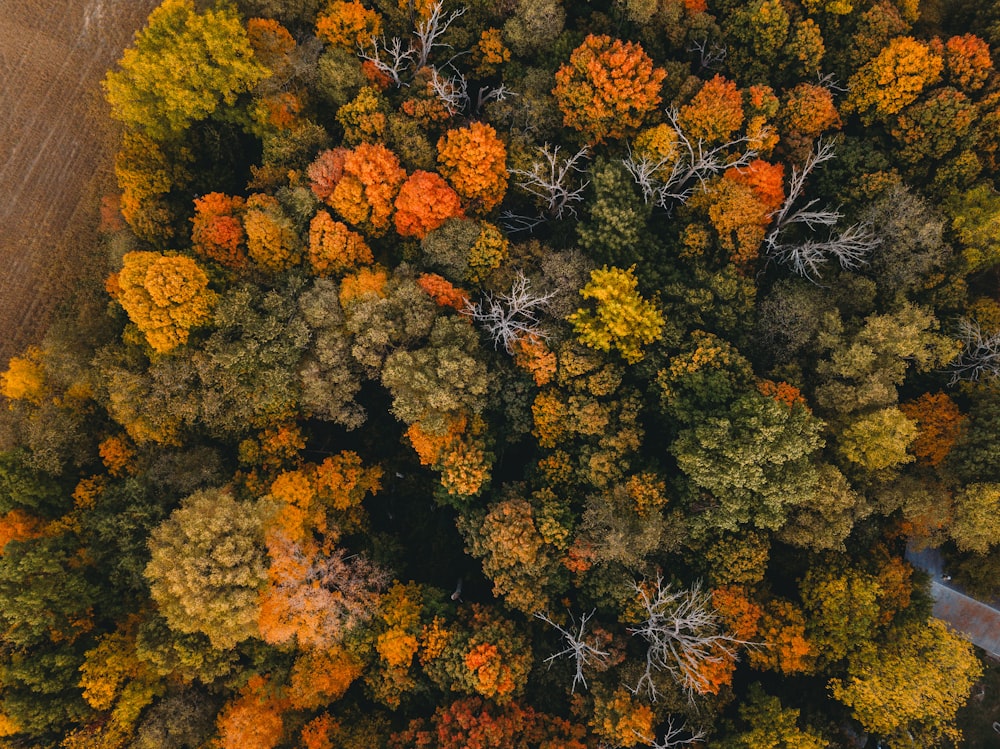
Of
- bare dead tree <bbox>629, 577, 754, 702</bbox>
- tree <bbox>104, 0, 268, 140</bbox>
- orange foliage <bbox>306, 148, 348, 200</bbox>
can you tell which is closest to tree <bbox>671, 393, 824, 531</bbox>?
bare dead tree <bbox>629, 577, 754, 702</bbox>

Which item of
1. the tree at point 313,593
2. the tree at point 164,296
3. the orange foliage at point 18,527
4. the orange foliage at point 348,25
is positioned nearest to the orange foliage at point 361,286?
the tree at point 164,296

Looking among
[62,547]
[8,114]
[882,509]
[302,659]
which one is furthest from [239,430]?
[882,509]

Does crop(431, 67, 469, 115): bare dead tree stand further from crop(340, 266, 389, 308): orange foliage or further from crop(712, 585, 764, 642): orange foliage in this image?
crop(712, 585, 764, 642): orange foliage

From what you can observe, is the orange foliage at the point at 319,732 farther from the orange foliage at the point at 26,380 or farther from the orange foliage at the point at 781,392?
the orange foliage at the point at 781,392

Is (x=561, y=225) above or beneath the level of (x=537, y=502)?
above

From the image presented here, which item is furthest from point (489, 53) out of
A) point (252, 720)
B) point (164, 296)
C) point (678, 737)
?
point (678, 737)

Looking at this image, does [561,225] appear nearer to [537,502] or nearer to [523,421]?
[523,421]
